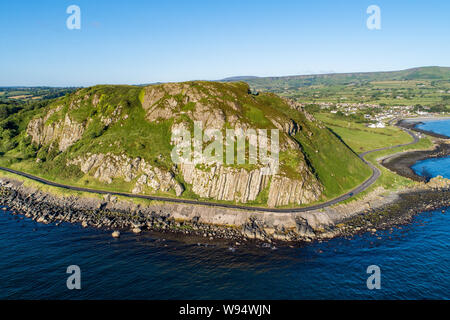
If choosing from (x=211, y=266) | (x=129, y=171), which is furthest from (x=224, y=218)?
(x=129, y=171)

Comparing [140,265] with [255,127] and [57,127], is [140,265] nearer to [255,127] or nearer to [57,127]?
[255,127]

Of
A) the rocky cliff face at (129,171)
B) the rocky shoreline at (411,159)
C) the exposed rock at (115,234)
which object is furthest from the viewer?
the rocky shoreline at (411,159)

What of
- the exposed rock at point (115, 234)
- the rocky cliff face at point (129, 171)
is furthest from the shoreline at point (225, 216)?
the rocky cliff face at point (129, 171)

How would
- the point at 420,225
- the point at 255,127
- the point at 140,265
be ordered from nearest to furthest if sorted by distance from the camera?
1. the point at 140,265
2. the point at 420,225
3. the point at 255,127

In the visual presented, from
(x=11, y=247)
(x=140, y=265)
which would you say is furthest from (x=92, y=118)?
(x=140, y=265)

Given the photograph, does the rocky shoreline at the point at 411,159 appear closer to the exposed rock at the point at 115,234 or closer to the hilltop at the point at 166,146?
the hilltop at the point at 166,146
